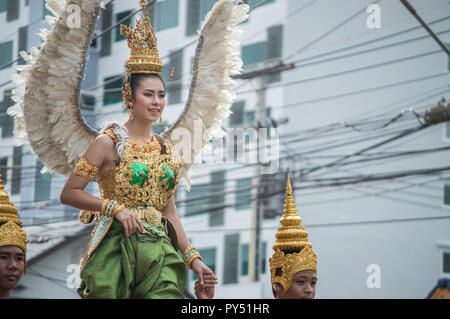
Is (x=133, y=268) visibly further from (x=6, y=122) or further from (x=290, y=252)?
(x=6, y=122)

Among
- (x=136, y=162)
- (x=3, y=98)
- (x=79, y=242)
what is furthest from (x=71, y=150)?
(x=79, y=242)

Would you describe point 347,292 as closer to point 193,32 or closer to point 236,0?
point 193,32

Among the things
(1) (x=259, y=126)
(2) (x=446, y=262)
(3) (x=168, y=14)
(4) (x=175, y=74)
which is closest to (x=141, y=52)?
(3) (x=168, y=14)

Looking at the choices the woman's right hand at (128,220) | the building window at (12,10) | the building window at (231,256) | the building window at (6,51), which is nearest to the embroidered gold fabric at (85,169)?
the woman's right hand at (128,220)

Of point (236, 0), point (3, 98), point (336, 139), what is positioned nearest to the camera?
point (236, 0)

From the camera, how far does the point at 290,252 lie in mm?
5176

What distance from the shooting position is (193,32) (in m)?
13.4

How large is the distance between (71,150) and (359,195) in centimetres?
970

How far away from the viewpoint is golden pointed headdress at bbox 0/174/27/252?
468cm

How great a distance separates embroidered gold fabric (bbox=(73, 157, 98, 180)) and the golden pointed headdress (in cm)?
78

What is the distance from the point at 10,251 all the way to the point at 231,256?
10831mm

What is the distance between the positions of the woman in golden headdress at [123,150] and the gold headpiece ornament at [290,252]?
0.87 metres

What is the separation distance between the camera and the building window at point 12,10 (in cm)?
926
